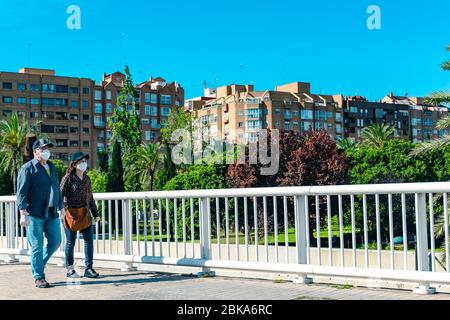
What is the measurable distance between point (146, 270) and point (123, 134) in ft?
240

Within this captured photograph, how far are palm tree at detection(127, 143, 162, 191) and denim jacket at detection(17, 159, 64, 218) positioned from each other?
6945cm

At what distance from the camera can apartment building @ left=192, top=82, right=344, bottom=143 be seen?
5295 inches

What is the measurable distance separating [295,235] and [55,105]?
122 meters

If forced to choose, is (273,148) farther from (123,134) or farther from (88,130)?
(88,130)

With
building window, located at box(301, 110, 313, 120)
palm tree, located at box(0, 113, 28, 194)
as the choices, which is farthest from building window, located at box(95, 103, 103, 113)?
palm tree, located at box(0, 113, 28, 194)

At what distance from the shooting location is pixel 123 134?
81.8 metres

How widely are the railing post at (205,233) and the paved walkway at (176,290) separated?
0.25 m

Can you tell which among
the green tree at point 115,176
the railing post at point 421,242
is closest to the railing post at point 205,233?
the railing post at point 421,242

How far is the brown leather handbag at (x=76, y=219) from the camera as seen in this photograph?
8.89m

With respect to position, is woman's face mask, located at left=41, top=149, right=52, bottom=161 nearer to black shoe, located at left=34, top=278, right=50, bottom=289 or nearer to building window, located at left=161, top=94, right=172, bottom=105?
black shoe, located at left=34, top=278, right=50, bottom=289

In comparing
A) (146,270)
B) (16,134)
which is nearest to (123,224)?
(146,270)

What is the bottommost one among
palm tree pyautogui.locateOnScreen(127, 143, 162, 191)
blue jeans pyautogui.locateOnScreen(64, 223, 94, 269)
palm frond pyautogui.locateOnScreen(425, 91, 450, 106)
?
blue jeans pyautogui.locateOnScreen(64, 223, 94, 269)

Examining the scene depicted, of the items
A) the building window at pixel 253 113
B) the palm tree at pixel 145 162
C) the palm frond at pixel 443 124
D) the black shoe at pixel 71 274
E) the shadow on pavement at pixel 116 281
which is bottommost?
the shadow on pavement at pixel 116 281

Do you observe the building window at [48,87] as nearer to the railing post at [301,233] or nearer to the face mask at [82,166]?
the face mask at [82,166]
